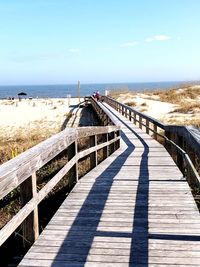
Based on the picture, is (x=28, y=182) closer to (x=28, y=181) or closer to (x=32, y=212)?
(x=28, y=181)

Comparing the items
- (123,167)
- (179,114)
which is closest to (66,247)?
(123,167)

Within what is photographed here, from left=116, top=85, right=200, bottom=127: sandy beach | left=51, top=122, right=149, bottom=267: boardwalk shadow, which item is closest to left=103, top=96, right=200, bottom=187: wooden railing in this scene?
left=51, top=122, right=149, bottom=267: boardwalk shadow

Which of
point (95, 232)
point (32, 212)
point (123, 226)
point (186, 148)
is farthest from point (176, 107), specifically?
point (32, 212)

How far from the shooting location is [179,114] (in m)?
27.8

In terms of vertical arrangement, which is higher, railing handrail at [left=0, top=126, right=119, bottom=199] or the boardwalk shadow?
railing handrail at [left=0, top=126, right=119, bottom=199]

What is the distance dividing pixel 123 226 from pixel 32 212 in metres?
1.11

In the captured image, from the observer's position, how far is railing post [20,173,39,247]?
13.4 ft

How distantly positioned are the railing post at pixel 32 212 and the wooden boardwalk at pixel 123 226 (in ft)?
0.35

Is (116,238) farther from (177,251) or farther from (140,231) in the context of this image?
(177,251)

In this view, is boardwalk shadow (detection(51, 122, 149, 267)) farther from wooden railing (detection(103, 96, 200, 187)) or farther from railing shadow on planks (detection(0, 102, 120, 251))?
wooden railing (detection(103, 96, 200, 187))

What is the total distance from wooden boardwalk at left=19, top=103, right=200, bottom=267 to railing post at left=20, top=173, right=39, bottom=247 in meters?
0.11

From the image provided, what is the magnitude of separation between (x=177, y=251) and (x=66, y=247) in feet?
3.54

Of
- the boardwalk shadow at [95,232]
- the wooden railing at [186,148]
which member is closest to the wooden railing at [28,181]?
the boardwalk shadow at [95,232]

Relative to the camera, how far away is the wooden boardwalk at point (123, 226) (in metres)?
3.88
